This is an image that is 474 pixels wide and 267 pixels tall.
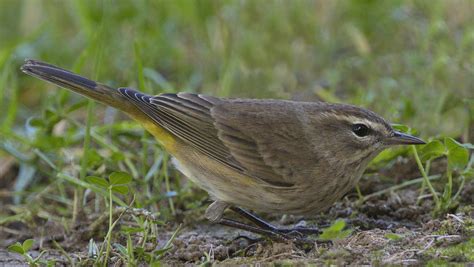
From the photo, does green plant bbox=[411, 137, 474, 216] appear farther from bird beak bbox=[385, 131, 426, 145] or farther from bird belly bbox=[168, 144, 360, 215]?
bird belly bbox=[168, 144, 360, 215]

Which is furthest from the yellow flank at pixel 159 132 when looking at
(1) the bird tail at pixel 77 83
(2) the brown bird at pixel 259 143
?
(1) the bird tail at pixel 77 83

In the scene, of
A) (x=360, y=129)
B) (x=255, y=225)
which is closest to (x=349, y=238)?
(x=360, y=129)

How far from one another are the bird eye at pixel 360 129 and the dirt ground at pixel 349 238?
659 mm

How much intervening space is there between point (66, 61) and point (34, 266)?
195 inches

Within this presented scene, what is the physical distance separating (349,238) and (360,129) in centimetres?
98

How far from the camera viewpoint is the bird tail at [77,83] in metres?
6.32

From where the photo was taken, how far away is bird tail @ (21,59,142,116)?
6320 millimetres

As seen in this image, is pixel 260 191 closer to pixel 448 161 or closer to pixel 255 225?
pixel 255 225

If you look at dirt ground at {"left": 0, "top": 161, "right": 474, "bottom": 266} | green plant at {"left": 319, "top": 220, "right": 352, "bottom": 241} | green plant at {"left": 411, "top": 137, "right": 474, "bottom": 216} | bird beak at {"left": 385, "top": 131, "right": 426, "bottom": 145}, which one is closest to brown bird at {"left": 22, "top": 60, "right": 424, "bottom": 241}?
bird beak at {"left": 385, "top": 131, "right": 426, "bottom": 145}

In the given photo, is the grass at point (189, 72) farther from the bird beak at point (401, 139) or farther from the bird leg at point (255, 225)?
the bird leg at point (255, 225)

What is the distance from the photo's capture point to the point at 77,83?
6.30 metres

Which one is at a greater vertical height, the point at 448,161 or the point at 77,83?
the point at 77,83

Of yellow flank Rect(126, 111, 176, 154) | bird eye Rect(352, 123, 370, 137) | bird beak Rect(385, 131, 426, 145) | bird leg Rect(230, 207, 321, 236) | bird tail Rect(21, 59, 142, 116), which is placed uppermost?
bird tail Rect(21, 59, 142, 116)

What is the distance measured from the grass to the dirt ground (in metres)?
0.16
